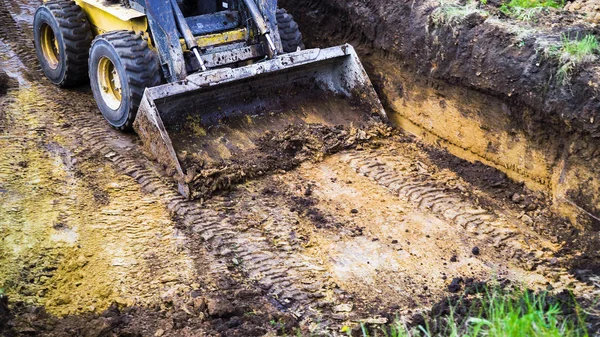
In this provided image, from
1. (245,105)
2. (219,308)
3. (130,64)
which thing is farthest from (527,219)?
(130,64)

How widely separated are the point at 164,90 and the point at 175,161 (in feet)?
1.96

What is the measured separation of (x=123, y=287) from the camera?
4.21 m

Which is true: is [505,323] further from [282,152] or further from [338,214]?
[282,152]

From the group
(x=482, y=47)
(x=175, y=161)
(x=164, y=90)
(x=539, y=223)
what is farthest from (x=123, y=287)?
(x=482, y=47)

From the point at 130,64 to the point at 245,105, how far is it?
1098 millimetres

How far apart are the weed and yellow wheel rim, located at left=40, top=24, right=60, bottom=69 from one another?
4.05 meters

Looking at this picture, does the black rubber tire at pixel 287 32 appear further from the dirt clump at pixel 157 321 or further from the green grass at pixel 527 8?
the dirt clump at pixel 157 321

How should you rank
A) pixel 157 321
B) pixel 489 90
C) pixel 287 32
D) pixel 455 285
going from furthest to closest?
pixel 287 32 < pixel 489 90 < pixel 455 285 < pixel 157 321

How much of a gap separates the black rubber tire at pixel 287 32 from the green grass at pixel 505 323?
3.53 metres

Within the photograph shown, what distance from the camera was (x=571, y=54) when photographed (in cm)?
485

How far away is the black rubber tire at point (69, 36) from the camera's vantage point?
6512 millimetres

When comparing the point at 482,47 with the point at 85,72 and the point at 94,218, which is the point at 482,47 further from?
the point at 85,72

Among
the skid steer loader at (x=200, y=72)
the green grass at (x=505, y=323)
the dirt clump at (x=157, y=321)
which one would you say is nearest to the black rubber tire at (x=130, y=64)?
the skid steer loader at (x=200, y=72)

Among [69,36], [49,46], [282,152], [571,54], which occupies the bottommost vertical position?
[282,152]
